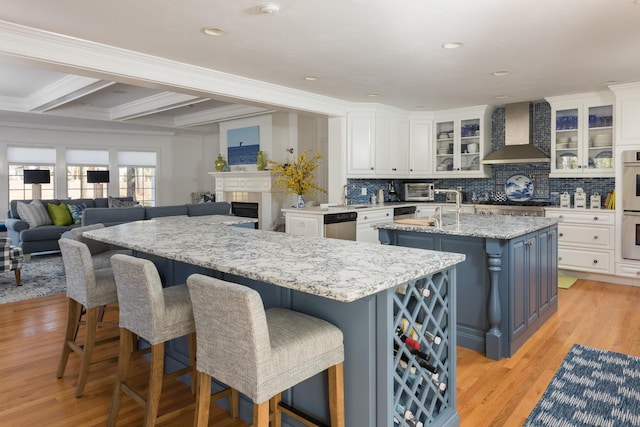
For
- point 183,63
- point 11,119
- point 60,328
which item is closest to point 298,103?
point 183,63

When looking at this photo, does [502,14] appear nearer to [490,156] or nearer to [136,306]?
[136,306]

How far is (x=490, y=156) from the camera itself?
6348 mm

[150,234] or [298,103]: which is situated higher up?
[298,103]

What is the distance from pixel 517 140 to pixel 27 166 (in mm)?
8983

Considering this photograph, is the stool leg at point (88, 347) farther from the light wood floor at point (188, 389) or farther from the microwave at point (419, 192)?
the microwave at point (419, 192)

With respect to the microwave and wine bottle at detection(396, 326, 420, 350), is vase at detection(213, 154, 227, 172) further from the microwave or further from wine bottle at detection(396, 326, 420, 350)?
wine bottle at detection(396, 326, 420, 350)

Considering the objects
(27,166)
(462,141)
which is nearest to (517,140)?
(462,141)

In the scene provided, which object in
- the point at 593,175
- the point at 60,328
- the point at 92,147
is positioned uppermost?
the point at 92,147

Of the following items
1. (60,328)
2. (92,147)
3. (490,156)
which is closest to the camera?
(60,328)

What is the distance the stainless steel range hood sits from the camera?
6.01 meters

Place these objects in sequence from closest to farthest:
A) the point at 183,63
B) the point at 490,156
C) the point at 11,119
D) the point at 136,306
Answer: the point at 136,306, the point at 183,63, the point at 490,156, the point at 11,119

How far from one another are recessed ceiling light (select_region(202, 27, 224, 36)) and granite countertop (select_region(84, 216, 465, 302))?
155 centimetres

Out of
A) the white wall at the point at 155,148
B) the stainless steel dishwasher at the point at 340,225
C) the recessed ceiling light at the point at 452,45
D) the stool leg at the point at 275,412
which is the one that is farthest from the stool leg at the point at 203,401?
the white wall at the point at 155,148

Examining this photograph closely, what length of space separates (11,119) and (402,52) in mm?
7720
